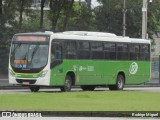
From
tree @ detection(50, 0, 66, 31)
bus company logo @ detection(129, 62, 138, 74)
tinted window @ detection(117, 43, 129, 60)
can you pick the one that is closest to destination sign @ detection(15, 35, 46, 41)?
tinted window @ detection(117, 43, 129, 60)

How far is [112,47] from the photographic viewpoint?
122 ft

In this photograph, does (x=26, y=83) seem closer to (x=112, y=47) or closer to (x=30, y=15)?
(x=112, y=47)

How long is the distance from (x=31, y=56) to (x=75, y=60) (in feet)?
9.55

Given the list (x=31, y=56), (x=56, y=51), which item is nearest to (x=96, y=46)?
(x=56, y=51)

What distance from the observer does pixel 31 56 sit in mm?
32906

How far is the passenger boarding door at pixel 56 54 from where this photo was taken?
33.0 m

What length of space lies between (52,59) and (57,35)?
137 centimetres

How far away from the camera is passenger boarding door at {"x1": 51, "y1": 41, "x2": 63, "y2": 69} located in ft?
108

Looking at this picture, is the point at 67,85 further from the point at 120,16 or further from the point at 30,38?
the point at 120,16

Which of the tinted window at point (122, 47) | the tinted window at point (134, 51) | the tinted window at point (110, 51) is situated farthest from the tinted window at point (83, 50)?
the tinted window at point (134, 51)

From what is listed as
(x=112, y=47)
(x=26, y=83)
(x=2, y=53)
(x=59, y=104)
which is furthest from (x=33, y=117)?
(x=2, y=53)

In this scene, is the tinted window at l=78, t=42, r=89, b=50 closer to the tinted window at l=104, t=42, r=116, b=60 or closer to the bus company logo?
the tinted window at l=104, t=42, r=116, b=60

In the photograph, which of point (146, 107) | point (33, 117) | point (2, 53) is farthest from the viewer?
point (2, 53)

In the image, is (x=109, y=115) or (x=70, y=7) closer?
(x=109, y=115)
